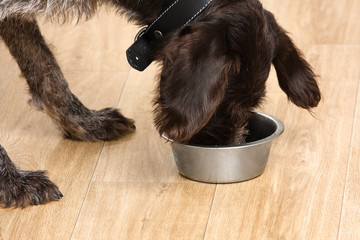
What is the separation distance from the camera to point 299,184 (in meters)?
2.63

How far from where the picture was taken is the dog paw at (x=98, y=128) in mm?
2980

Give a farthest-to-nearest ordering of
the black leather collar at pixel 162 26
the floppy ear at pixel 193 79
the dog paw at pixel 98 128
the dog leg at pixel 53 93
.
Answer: the dog paw at pixel 98 128 → the dog leg at pixel 53 93 → the black leather collar at pixel 162 26 → the floppy ear at pixel 193 79

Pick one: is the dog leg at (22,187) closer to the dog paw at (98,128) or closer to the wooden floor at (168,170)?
the wooden floor at (168,170)

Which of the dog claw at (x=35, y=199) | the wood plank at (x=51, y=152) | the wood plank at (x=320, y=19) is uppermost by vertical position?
the dog claw at (x=35, y=199)

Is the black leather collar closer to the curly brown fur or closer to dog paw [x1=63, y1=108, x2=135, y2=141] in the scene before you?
the curly brown fur

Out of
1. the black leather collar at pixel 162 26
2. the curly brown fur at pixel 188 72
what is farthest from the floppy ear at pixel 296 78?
the black leather collar at pixel 162 26

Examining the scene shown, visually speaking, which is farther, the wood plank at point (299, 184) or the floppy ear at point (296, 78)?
the floppy ear at point (296, 78)

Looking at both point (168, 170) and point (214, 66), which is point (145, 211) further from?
point (214, 66)

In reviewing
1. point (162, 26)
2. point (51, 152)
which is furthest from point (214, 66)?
point (51, 152)

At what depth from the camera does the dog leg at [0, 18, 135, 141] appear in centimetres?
287

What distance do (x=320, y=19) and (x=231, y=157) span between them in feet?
4.98

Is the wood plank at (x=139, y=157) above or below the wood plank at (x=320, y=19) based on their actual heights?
above

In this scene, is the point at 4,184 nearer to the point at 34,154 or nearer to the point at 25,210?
the point at 25,210

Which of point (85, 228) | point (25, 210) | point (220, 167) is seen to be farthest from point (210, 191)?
point (25, 210)
